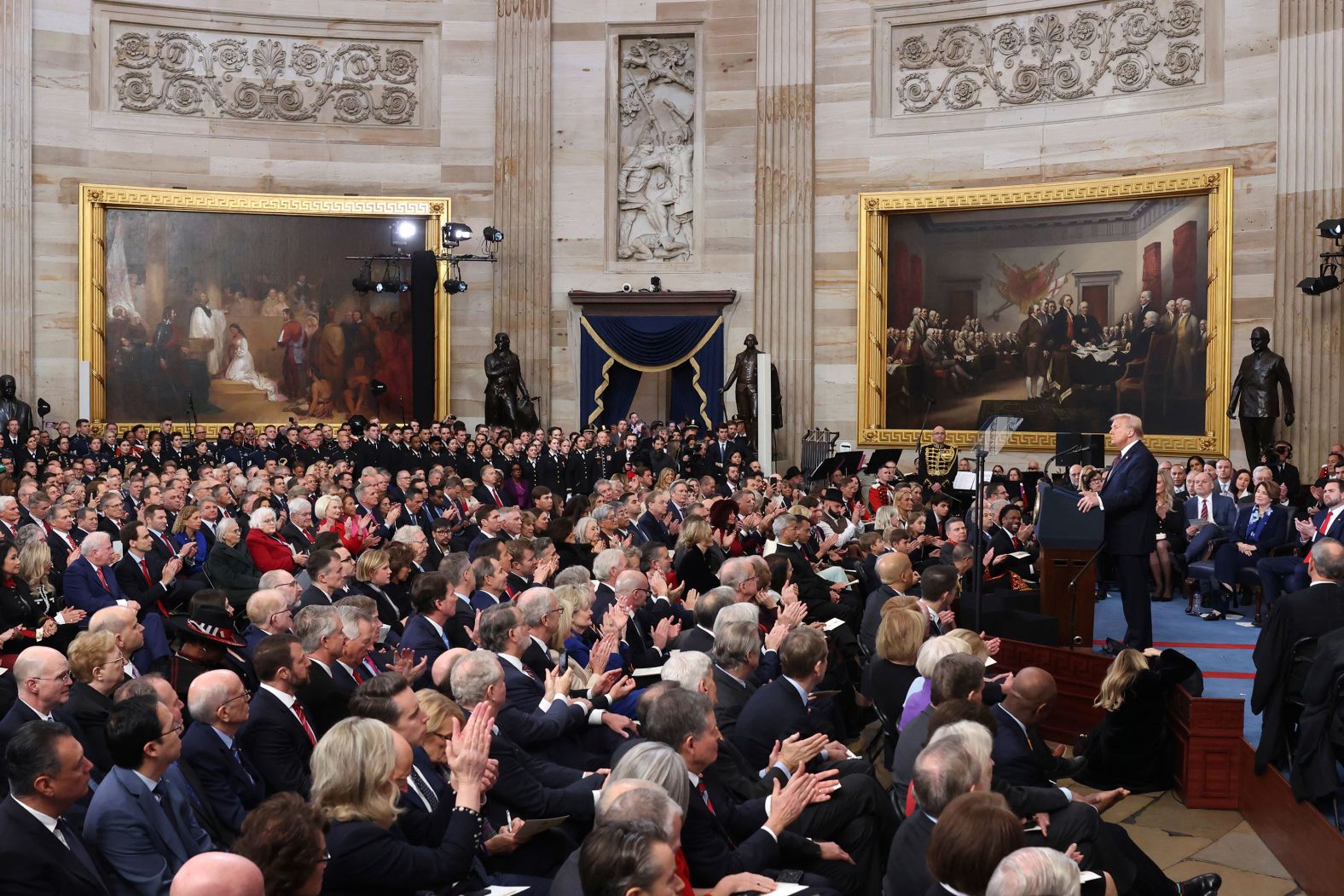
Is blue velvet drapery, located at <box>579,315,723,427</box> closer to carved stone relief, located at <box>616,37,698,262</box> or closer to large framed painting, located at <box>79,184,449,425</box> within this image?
carved stone relief, located at <box>616,37,698,262</box>

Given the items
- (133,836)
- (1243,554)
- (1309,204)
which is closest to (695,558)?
(133,836)

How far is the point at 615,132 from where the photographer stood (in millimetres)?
24109

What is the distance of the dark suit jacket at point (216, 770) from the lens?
5020 mm

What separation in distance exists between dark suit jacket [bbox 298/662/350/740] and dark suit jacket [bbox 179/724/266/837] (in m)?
0.82

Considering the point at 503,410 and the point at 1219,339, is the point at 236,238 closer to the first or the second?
the point at 503,410

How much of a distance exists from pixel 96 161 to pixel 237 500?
11.5m

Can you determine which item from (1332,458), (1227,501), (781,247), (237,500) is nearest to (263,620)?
→ (237,500)

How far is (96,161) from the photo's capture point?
2262 cm

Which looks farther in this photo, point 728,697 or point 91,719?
point 728,697

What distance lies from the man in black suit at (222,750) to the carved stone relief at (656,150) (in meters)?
19.5

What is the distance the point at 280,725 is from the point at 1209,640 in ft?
29.7

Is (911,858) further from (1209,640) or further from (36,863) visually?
(1209,640)

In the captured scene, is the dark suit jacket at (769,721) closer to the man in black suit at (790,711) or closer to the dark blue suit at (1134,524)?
the man in black suit at (790,711)

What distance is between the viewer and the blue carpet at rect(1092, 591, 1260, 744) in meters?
9.65
